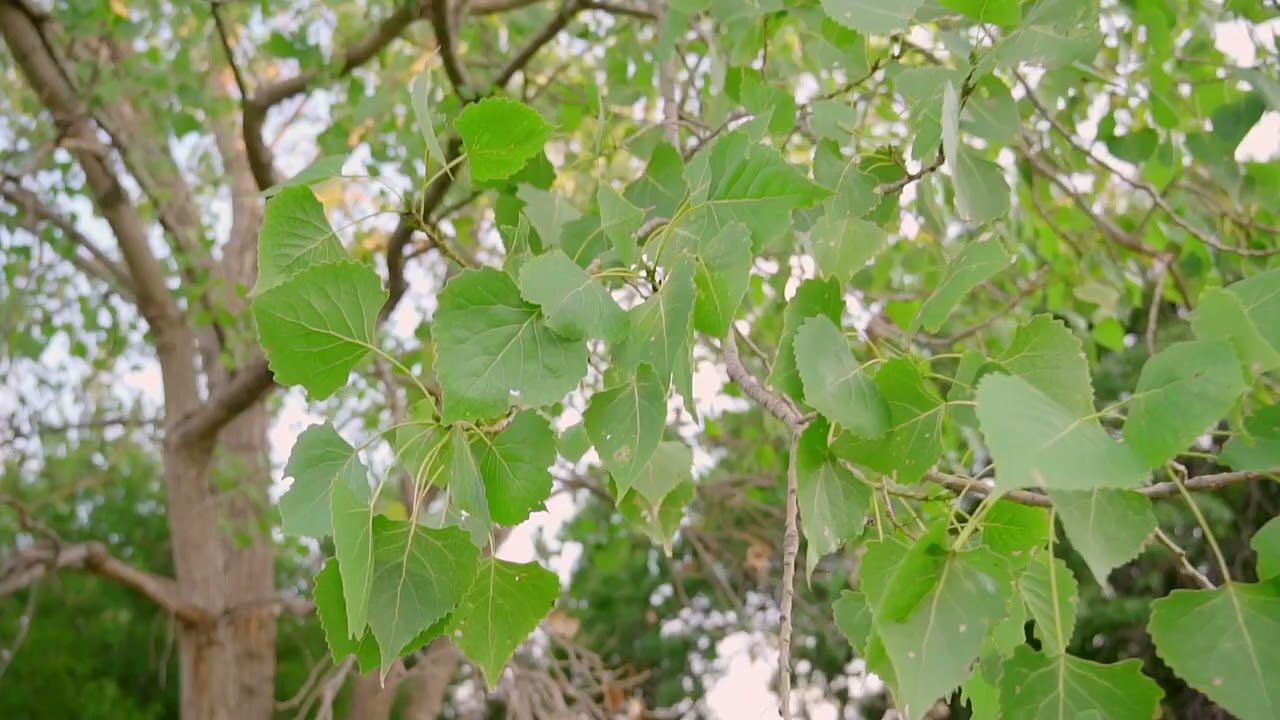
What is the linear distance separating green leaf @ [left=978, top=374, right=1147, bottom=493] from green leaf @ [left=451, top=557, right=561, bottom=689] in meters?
0.38

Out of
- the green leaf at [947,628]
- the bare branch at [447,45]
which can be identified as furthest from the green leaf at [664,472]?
the bare branch at [447,45]

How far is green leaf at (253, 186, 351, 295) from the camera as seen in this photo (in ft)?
2.22

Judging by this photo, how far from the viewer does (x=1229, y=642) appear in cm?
52

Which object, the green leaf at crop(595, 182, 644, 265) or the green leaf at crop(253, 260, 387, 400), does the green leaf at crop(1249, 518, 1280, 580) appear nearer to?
the green leaf at crop(595, 182, 644, 265)


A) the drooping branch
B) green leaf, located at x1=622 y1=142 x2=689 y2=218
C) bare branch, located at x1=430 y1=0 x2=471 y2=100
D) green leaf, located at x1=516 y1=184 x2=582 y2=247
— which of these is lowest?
green leaf, located at x1=516 y1=184 x2=582 y2=247

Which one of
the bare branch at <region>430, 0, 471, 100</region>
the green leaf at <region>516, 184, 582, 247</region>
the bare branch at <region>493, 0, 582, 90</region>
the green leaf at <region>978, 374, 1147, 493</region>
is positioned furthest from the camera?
the bare branch at <region>493, 0, 582, 90</region>

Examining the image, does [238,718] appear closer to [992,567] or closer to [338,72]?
[338,72]

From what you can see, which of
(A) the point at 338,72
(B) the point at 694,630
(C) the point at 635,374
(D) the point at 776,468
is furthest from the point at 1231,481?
(B) the point at 694,630

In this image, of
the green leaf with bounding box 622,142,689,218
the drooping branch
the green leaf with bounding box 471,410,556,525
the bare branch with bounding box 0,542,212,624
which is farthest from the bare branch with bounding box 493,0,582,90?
the bare branch with bounding box 0,542,212,624

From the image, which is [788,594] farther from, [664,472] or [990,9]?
[990,9]

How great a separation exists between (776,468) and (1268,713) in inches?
99.6

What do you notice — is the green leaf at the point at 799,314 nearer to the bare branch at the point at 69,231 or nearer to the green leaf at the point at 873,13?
the green leaf at the point at 873,13

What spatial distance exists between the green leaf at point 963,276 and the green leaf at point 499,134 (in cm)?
27

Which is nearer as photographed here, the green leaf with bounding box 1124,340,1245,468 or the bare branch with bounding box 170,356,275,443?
the green leaf with bounding box 1124,340,1245,468
